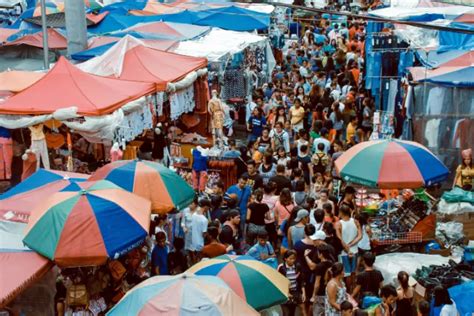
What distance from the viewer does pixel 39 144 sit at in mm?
11867

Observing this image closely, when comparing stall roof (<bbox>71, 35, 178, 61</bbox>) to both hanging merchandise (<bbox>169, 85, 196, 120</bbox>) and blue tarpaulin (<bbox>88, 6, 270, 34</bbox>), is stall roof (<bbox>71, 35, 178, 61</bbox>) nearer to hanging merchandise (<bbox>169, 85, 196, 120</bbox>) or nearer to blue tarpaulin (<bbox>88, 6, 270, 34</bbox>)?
hanging merchandise (<bbox>169, 85, 196, 120</bbox>)

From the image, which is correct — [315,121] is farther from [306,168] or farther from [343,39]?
[343,39]

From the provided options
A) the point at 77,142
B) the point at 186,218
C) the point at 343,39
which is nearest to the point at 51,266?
the point at 186,218

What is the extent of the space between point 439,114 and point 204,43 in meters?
7.53

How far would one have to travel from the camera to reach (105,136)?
11.9 metres

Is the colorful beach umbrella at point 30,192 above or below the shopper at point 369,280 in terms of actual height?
above

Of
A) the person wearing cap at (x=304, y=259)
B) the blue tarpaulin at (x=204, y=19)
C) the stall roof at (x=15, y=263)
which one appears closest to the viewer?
the stall roof at (x=15, y=263)

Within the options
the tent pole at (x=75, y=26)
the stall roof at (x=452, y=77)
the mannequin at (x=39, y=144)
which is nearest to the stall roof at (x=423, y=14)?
the stall roof at (x=452, y=77)

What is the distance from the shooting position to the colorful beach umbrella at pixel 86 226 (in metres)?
7.69

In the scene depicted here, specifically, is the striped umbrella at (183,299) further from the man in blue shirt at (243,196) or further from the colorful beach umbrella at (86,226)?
the man in blue shirt at (243,196)

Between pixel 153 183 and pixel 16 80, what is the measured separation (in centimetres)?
516

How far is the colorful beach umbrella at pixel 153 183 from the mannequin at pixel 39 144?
2225mm

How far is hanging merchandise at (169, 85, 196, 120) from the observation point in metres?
15.4

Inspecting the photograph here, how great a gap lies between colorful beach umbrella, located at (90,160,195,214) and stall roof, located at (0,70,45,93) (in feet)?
12.8
